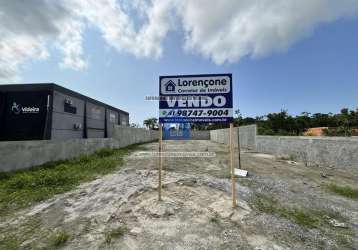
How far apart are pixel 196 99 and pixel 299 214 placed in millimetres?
2965

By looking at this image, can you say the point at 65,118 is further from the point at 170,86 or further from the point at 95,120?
the point at 170,86

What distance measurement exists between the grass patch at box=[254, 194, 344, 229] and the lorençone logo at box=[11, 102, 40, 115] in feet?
52.1

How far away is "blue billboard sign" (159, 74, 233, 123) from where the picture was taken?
3895 mm

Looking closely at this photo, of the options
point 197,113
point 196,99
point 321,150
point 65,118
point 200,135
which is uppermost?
point 65,118

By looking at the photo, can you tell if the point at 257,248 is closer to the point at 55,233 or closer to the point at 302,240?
the point at 302,240

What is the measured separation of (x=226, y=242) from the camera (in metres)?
2.56

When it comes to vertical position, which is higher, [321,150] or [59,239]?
[321,150]

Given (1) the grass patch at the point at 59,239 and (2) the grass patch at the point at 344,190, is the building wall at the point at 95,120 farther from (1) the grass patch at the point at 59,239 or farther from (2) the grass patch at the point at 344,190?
(2) the grass patch at the point at 344,190

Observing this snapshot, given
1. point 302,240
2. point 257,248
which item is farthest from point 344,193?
point 257,248

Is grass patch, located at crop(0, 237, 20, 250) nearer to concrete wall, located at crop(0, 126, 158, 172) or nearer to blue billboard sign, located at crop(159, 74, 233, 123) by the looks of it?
blue billboard sign, located at crop(159, 74, 233, 123)

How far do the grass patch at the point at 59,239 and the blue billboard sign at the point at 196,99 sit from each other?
8.37 ft

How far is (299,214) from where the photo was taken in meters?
3.44

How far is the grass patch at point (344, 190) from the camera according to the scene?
4569mm

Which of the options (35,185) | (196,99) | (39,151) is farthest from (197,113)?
(39,151)
